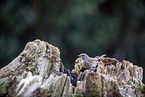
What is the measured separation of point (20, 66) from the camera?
1.99 feet

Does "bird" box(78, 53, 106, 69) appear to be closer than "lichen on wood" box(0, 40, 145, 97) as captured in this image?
No

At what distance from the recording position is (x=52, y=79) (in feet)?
1.74

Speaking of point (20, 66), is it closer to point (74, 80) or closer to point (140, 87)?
point (74, 80)

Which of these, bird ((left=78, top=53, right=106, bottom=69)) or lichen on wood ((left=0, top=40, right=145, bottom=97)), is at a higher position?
bird ((left=78, top=53, right=106, bottom=69))

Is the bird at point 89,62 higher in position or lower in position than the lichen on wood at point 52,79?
higher

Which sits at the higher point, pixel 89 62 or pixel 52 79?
pixel 89 62

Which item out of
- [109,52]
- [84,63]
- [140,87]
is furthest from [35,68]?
[109,52]

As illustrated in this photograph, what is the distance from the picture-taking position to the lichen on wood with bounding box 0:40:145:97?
0.51 m

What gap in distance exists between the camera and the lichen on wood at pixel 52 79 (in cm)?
51

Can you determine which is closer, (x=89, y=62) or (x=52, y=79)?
(x=52, y=79)

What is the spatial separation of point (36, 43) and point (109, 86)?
13.4 inches

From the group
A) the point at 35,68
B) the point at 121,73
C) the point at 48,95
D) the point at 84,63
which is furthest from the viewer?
the point at 84,63

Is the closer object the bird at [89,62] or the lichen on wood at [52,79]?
the lichen on wood at [52,79]

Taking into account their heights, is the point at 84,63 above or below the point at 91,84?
above
